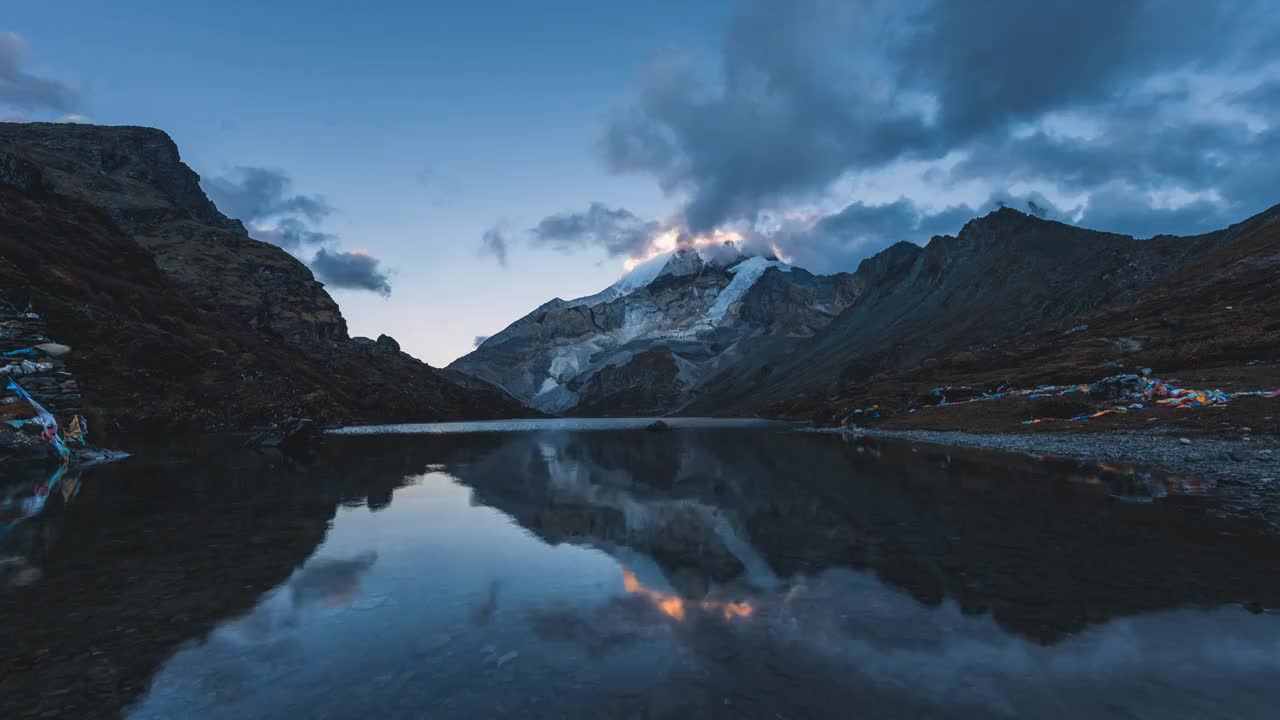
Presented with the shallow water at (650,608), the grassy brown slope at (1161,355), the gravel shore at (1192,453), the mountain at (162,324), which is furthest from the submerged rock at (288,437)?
the grassy brown slope at (1161,355)

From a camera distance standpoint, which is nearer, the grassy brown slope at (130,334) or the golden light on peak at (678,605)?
the golden light on peak at (678,605)

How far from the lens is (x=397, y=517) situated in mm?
21188

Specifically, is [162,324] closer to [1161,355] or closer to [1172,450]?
[1172,450]

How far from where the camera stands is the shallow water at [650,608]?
24.4ft

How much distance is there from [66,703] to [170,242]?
711ft

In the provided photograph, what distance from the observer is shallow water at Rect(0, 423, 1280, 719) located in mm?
7441

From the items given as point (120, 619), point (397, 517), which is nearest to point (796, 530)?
point (397, 517)

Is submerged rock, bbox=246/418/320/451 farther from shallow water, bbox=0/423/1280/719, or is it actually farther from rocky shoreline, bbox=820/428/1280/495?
rocky shoreline, bbox=820/428/1280/495

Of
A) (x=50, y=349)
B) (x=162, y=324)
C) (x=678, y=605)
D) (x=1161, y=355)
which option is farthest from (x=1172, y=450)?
(x=162, y=324)

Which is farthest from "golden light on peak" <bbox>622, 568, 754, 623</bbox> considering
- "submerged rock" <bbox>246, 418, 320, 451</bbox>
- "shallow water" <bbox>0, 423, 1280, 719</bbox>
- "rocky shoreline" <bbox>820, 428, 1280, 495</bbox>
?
"submerged rock" <bbox>246, 418, 320, 451</bbox>

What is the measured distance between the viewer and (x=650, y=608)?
438 inches

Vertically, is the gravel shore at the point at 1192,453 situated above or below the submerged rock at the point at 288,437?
below

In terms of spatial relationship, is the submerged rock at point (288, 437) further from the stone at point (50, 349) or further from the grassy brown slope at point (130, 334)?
the grassy brown slope at point (130, 334)

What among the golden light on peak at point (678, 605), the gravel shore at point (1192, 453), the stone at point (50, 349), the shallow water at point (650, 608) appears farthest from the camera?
the stone at point (50, 349)
